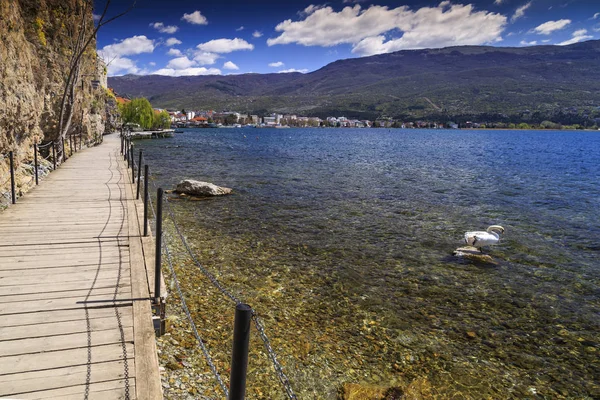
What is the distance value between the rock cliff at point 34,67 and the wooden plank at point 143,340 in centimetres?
851

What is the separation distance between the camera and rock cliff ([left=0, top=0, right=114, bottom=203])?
42.0ft

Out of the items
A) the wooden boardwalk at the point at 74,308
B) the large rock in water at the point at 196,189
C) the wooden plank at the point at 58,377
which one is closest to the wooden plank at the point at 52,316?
the wooden boardwalk at the point at 74,308

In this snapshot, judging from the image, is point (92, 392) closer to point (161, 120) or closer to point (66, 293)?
point (66, 293)

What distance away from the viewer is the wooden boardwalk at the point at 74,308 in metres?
4.01

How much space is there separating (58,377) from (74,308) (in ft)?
4.99

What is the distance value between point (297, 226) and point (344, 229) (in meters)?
A: 1.91

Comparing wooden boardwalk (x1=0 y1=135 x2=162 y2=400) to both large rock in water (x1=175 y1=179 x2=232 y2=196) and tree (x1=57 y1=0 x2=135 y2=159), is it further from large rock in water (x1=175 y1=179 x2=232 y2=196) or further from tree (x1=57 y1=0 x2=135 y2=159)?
tree (x1=57 y1=0 x2=135 y2=159)

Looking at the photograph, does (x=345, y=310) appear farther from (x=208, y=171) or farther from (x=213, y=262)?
(x=208, y=171)

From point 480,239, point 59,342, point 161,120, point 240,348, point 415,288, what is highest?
point 161,120

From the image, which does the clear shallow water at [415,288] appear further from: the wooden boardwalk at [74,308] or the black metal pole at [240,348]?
the black metal pole at [240,348]

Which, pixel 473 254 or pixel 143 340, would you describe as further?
pixel 473 254

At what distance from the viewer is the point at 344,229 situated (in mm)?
14789

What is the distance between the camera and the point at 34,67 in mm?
17375

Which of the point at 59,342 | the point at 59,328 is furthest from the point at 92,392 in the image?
the point at 59,328
